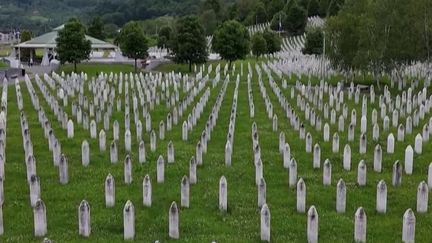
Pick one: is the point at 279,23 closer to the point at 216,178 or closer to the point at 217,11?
the point at 217,11

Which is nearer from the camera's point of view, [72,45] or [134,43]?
[72,45]

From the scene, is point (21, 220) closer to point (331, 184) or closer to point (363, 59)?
point (331, 184)

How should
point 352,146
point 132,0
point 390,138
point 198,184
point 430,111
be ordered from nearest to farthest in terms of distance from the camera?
point 198,184 < point 390,138 < point 352,146 < point 430,111 < point 132,0

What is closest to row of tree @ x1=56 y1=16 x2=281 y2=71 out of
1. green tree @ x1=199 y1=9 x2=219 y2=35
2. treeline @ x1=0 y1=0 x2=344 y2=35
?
treeline @ x1=0 y1=0 x2=344 y2=35

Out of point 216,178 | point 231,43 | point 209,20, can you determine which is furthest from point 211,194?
point 209,20

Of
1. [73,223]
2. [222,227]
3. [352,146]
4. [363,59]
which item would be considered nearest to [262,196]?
[222,227]

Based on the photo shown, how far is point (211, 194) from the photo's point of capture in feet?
41.7

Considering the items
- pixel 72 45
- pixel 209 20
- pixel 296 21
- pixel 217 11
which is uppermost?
pixel 217 11

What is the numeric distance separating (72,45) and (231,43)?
45.3 feet

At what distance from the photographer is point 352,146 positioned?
1803 cm

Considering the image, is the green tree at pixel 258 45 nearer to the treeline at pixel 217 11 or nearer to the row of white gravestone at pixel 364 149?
the treeline at pixel 217 11

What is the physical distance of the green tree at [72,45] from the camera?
52.7m

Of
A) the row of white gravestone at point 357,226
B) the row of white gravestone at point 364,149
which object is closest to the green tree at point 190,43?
the row of white gravestone at point 364,149

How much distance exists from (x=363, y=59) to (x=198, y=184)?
23.8 meters
